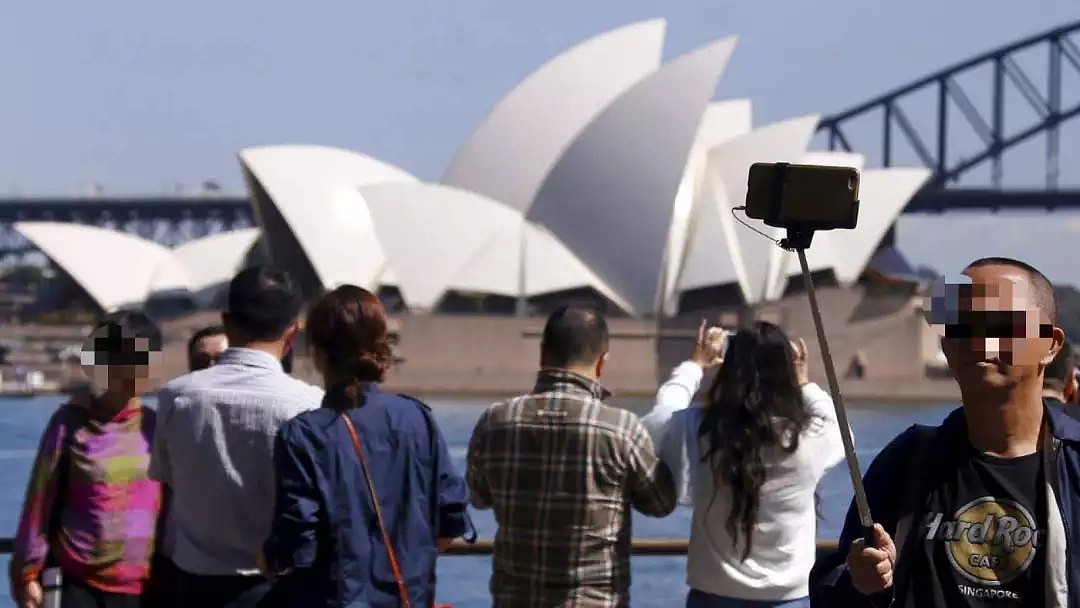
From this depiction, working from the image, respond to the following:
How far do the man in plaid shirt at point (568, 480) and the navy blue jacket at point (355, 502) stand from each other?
6.8 inches

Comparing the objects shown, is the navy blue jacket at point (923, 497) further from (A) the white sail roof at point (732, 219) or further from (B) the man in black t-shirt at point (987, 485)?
(A) the white sail roof at point (732, 219)

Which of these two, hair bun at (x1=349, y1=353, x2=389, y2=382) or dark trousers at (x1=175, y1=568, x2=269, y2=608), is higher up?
hair bun at (x1=349, y1=353, x2=389, y2=382)

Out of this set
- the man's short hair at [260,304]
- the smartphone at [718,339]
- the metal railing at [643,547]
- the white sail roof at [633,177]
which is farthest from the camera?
the white sail roof at [633,177]

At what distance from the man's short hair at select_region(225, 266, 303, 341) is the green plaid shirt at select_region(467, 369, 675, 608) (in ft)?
1.37

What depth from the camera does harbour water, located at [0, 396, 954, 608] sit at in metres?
3.97

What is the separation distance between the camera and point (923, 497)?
1.75 meters

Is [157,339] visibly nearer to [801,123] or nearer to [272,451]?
[272,451]

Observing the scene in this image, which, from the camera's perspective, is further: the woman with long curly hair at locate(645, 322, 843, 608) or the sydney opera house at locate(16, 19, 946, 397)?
the sydney opera house at locate(16, 19, 946, 397)

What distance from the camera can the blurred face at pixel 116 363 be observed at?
2.91 m

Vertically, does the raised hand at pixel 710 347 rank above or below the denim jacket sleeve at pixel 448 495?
above

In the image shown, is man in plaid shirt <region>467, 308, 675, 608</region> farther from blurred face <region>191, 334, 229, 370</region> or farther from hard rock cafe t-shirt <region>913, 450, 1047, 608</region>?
hard rock cafe t-shirt <region>913, 450, 1047, 608</region>

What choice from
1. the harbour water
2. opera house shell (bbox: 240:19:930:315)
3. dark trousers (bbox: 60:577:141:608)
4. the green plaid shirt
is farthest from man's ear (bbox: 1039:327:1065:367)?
opera house shell (bbox: 240:19:930:315)

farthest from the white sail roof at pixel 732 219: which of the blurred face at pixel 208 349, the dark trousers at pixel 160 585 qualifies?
the dark trousers at pixel 160 585

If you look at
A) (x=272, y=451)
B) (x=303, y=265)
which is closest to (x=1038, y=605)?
(x=272, y=451)
